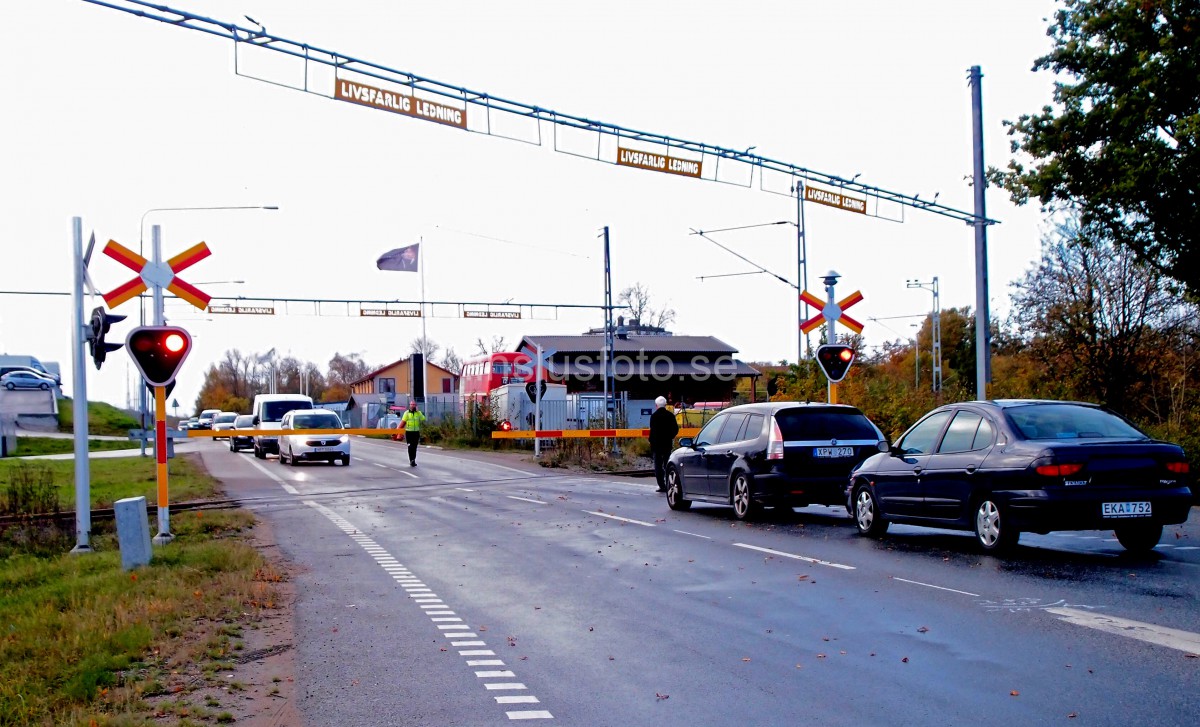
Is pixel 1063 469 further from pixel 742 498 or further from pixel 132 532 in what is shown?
pixel 132 532

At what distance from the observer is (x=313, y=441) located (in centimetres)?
3381

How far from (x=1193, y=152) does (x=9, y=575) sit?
74.0ft

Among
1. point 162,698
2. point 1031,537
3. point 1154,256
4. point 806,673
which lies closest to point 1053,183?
point 1154,256

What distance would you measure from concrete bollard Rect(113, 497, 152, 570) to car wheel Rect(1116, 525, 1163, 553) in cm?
982

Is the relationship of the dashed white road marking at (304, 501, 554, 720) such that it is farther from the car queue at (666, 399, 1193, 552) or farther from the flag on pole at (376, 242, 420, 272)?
the flag on pole at (376, 242, 420, 272)

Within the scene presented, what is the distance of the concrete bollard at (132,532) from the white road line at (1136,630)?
8685 millimetres

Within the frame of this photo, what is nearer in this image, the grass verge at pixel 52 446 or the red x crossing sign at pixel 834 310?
the red x crossing sign at pixel 834 310

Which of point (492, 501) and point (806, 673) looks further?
point (492, 501)

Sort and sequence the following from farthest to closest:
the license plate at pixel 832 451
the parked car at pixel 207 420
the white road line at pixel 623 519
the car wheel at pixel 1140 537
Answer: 1. the parked car at pixel 207 420
2. the white road line at pixel 623 519
3. the license plate at pixel 832 451
4. the car wheel at pixel 1140 537

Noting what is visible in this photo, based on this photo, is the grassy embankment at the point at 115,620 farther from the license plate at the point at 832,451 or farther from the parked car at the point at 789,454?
the license plate at the point at 832,451

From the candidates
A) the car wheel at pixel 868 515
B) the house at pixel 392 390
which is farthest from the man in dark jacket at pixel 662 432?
the house at pixel 392 390

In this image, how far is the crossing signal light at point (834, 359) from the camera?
2041 cm

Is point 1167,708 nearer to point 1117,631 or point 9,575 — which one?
point 1117,631

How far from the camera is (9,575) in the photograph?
1180 cm
